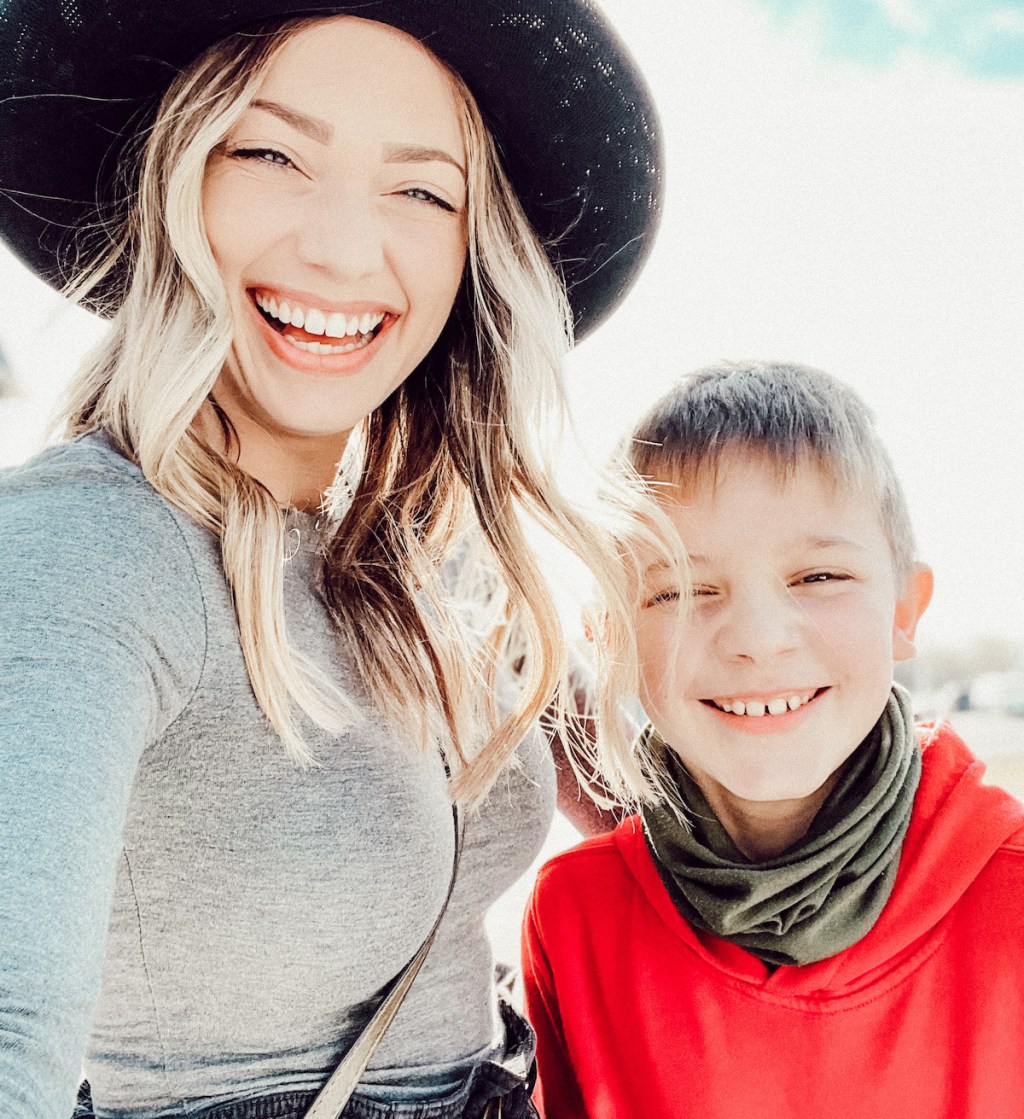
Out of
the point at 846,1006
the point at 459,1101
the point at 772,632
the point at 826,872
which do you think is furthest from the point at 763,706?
the point at 459,1101

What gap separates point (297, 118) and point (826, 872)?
1226mm

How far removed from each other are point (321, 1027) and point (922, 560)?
1172 mm

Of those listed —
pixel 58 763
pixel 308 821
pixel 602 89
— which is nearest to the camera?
pixel 58 763

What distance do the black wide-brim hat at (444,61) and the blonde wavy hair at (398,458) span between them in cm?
5

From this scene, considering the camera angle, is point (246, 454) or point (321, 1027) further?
point (246, 454)

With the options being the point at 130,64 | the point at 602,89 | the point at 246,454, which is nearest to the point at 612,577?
the point at 246,454

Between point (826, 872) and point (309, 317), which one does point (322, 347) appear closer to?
point (309, 317)

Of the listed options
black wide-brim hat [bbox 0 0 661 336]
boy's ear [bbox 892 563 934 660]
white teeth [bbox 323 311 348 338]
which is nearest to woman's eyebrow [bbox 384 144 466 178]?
black wide-brim hat [bbox 0 0 661 336]

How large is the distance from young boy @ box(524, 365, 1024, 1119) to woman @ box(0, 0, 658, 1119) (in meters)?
0.18

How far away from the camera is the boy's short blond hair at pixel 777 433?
1556 mm

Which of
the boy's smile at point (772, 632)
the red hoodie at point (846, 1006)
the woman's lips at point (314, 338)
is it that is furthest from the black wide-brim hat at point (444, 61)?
the red hoodie at point (846, 1006)

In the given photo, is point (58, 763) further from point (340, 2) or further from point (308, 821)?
point (340, 2)

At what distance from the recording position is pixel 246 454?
145 centimetres

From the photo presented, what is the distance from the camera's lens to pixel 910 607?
1630 mm
